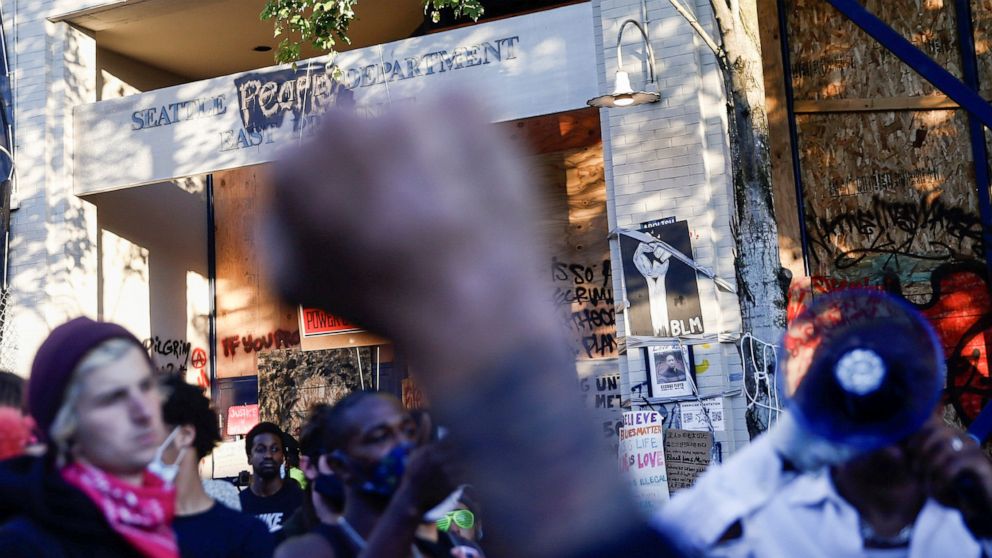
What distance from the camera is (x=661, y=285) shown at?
8523 millimetres

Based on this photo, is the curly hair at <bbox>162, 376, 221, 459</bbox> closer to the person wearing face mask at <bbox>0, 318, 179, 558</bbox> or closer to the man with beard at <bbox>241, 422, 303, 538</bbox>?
the person wearing face mask at <bbox>0, 318, 179, 558</bbox>

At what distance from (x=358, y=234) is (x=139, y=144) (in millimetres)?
10756

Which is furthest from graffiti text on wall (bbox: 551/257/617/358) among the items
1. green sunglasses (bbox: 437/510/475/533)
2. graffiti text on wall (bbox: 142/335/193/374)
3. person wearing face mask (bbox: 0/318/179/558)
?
person wearing face mask (bbox: 0/318/179/558)

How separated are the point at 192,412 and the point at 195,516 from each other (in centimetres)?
97

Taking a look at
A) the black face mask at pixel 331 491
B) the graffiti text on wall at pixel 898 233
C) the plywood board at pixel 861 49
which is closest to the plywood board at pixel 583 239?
the plywood board at pixel 861 49

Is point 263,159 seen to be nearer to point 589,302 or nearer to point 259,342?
point 589,302

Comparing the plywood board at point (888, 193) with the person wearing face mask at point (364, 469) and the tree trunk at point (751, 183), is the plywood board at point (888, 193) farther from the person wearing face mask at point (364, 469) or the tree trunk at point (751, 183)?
the person wearing face mask at point (364, 469)

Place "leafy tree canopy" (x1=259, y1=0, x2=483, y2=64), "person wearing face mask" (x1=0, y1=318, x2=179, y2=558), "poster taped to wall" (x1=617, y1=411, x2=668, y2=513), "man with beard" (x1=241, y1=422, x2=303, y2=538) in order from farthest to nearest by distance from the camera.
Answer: "leafy tree canopy" (x1=259, y1=0, x2=483, y2=64) < "poster taped to wall" (x1=617, y1=411, x2=668, y2=513) < "man with beard" (x1=241, y1=422, x2=303, y2=538) < "person wearing face mask" (x1=0, y1=318, x2=179, y2=558)

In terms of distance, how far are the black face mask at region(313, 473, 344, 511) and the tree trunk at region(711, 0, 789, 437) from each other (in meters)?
3.55

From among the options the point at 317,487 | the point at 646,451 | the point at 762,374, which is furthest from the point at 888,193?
the point at 317,487

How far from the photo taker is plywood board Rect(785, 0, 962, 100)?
358 inches

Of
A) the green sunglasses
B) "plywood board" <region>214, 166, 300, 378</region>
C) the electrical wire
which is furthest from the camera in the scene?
"plywood board" <region>214, 166, 300, 378</region>

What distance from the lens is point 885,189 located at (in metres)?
9.09

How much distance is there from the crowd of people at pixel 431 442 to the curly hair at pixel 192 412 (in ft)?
0.05
